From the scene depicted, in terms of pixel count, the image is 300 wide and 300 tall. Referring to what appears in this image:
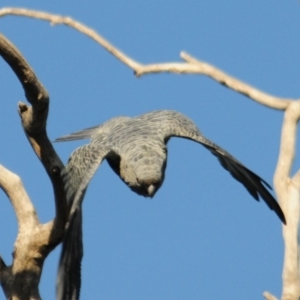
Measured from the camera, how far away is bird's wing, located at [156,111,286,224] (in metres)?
7.43

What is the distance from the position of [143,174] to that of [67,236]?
1.00 metres

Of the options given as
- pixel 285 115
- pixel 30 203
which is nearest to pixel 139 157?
pixel 30 203

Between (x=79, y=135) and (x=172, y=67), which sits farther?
(x=79, y=135)

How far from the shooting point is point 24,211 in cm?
737

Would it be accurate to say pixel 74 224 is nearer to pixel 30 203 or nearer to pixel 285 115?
pixel 30 203

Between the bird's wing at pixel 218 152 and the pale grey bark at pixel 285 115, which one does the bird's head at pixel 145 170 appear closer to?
the bird's wing at pixel 218 152

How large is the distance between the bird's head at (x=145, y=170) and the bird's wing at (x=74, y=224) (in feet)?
1.24

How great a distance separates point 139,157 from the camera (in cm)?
746

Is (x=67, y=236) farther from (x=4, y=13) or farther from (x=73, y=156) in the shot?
(x=4, y=13)

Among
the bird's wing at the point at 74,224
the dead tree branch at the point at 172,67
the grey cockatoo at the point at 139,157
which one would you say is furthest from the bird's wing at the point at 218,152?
the bird's wing at the point at 74,224

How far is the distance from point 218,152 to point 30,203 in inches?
63.7

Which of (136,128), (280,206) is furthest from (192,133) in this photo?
(280,206)

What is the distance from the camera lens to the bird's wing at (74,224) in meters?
6.50

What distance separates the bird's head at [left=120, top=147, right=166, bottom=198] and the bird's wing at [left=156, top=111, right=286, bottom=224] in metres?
0.34
